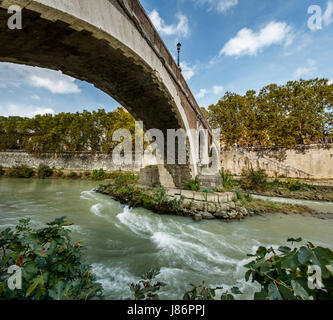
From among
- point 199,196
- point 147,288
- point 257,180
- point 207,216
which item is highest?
point 147,288

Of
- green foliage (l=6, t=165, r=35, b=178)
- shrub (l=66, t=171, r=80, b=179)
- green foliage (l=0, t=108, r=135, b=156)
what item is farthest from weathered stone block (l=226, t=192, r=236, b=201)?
green foliage (l=6, t=165, r=35, b=178)

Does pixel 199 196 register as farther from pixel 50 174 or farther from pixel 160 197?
pixel 50 174

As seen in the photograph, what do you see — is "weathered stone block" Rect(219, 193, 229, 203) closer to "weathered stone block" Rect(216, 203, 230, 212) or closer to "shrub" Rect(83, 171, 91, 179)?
"weathered stone block" Rect(216, 203, 230, 212)

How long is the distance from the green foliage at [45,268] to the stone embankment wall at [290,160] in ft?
72.0

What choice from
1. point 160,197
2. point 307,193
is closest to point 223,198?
point 160,197

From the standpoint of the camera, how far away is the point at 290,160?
1878 centimetres

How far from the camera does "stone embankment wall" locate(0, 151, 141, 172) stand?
25250 mm

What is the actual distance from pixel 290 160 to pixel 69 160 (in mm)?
31383

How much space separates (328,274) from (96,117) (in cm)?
2710

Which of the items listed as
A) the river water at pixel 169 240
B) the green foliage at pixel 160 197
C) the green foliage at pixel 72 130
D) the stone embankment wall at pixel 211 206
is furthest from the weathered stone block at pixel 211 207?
the green foliage at pixel 72 130

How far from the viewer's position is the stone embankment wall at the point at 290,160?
17141 millimetres

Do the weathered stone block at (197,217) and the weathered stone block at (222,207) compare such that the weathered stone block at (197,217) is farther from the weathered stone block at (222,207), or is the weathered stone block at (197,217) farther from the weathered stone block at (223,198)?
the weathered stone block at (223,198)

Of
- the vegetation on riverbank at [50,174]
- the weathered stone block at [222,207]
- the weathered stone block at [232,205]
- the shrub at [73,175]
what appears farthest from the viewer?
the shrub at [73,175]

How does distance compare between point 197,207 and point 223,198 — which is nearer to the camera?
point 197,207
